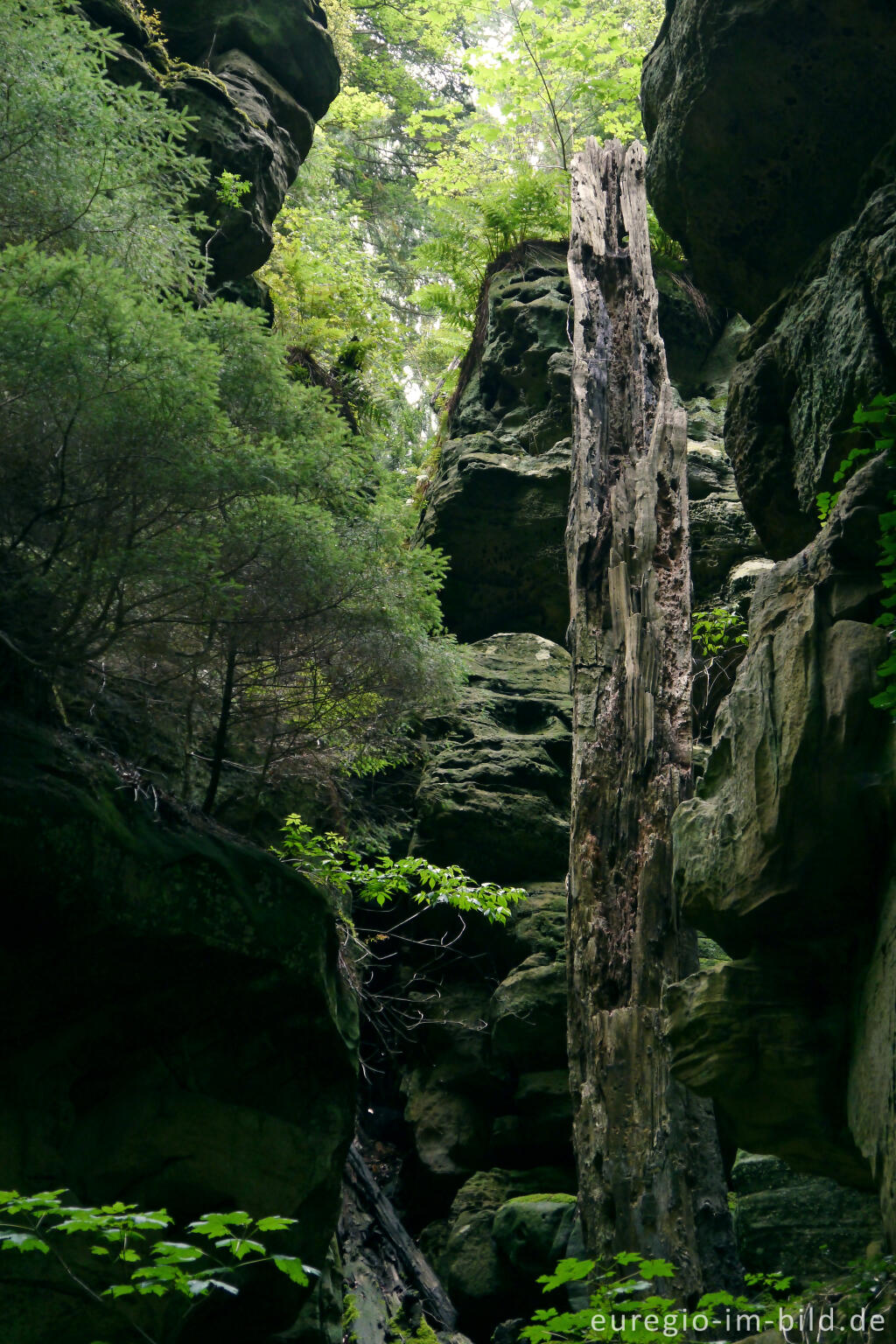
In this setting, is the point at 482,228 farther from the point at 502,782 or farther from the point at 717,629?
the point at 502,782

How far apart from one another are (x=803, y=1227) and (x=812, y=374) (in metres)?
5.34

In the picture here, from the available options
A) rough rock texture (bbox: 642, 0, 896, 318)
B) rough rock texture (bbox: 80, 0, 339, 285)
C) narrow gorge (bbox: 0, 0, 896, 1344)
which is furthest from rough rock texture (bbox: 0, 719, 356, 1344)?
rough rock texture (bbox: 80, 0, 339, 285)


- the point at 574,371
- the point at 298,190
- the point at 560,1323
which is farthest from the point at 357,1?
the point at 560,1323

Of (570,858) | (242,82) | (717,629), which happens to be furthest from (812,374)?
(242,82)

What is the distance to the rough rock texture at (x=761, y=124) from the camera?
5.24 metres

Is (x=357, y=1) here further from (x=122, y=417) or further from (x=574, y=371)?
(x=122, y=417)

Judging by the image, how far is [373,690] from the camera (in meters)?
6.76

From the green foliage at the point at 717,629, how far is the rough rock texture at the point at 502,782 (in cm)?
197

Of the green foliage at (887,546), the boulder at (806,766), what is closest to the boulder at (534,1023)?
the boulder at (806,766)

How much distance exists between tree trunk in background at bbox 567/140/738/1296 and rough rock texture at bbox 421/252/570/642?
3053mm

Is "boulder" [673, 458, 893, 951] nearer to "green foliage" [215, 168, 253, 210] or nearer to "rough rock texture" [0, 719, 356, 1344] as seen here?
"rough rock texture" [0, 719, 356, 1344]

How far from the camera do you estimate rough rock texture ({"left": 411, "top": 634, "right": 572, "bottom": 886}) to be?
9.99 m

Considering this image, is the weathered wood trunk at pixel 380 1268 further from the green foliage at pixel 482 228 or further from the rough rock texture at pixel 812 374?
the green foliage at pixel 482 228

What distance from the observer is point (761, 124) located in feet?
18.2
